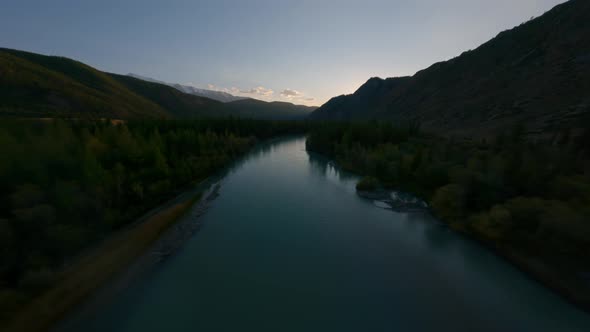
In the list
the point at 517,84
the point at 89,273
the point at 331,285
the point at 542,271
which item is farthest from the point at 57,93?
the point at 517,84

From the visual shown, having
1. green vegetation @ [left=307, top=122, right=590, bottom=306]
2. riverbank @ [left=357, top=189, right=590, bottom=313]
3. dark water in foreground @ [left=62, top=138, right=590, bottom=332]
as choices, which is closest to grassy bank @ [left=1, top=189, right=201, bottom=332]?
dark water in foreground @ [left=62, top=138, right=590, bottom=332]

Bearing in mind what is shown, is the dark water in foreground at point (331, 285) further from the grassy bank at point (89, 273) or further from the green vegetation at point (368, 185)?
the green vegetation at point (368, 185)

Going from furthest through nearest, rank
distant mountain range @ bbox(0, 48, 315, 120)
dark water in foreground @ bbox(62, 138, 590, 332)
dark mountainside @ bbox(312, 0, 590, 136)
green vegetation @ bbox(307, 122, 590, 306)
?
distant mountain range @ bbox(0, 48, 315, 120), dark mountainside @ bbox(312, 0, 590, 136), green vegetation @ bbox(307, 122, 590, 306), dark water in foreground @ bbox(62, 138, 590, 332)

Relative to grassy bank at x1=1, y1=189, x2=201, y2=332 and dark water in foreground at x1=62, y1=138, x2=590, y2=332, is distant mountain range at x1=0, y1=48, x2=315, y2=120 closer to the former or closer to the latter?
grassy bank at x1=1, y1=189, x2=201, y2=332

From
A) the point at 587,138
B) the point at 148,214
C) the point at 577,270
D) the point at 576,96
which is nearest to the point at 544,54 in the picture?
the point at 576,96

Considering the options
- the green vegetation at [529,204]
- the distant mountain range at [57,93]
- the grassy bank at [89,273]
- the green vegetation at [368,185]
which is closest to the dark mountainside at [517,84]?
the green vegetation at [529,204]

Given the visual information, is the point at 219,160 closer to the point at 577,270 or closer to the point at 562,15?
the point at 577,270
